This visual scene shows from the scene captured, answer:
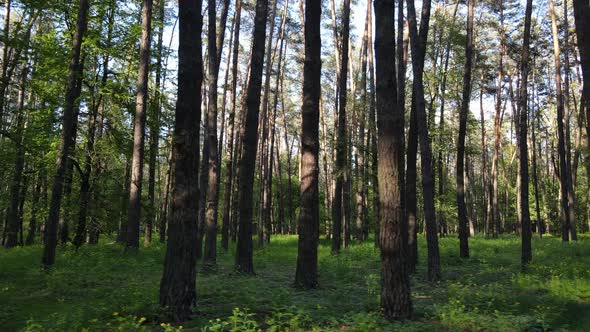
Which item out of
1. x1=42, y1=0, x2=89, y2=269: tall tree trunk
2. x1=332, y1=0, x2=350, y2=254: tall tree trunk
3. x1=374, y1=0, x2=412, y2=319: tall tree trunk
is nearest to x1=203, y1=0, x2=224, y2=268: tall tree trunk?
x1=42, y1=0, x2=89, y2=269: tall tree trunk

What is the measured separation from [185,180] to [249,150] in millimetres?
5018

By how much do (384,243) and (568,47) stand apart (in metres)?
25.7

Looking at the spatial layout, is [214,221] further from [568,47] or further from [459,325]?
[568,47]

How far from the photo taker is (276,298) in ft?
26.6

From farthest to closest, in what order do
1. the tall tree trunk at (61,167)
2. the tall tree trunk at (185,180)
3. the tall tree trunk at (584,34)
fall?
the tall tree trunk at (61,167) < the tall tree trunk at (584,34) < the tall tree trunk at (185,180)

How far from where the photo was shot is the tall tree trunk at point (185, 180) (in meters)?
6.30

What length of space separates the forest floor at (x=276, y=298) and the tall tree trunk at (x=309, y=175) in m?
0.58

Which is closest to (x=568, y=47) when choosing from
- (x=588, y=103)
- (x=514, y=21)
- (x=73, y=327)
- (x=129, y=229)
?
(x=514, y=21)

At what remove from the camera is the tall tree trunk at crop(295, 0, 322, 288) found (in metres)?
9.59

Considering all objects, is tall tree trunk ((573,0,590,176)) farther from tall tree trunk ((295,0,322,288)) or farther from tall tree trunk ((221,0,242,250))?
tall tree trunk ((221,0,242,250))

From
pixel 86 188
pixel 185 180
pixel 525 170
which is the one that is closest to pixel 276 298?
pixel 185 180

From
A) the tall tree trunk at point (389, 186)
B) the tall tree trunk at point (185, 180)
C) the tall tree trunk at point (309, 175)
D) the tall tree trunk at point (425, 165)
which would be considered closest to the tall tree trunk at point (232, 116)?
the tall tree trunk at point (309, 175)

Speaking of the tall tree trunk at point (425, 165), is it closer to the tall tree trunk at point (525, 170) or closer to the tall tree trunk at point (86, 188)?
the tall tree trunk at point (525, 170)

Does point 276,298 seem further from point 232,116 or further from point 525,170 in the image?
point 232,116
